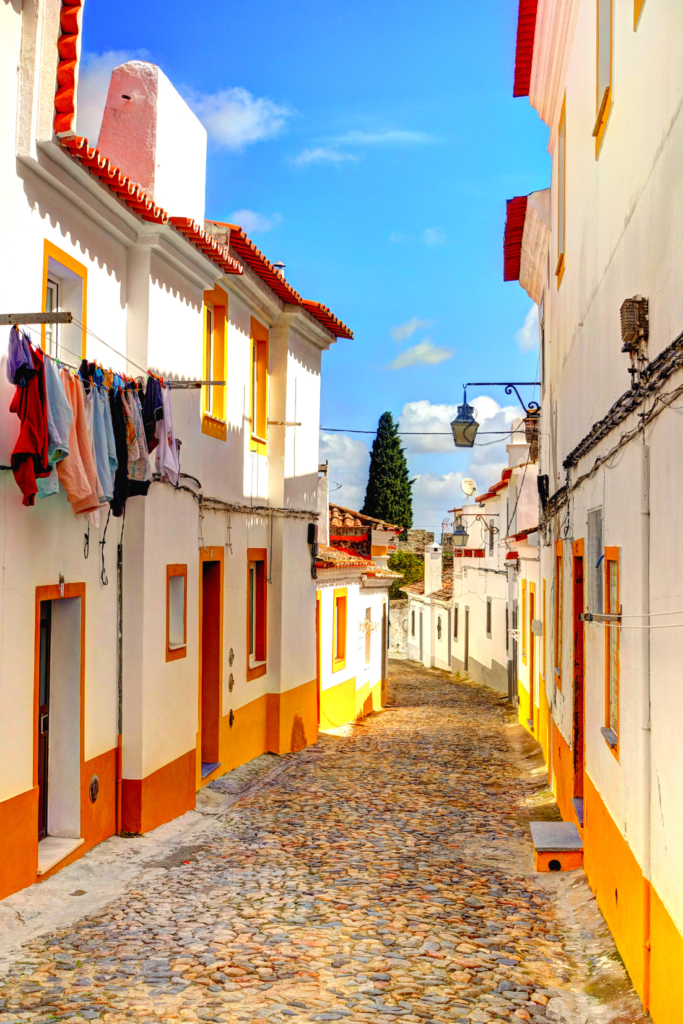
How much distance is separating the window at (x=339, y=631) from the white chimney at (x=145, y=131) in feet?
38.4

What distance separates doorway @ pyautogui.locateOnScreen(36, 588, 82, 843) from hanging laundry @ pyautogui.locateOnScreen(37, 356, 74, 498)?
174cm

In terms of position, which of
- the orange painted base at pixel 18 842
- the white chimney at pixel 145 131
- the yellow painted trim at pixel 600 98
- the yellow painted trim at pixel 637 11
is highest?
the white chimney at pixel 145 131

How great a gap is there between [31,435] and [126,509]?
2758mm

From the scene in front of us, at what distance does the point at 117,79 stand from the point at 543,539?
8869mm

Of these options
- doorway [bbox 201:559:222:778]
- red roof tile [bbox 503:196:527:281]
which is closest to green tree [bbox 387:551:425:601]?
red roof tile [bbox 503:196:527:281]

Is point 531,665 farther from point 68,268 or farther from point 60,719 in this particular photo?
point 68,268

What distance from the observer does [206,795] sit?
11.5 m

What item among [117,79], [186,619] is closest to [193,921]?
[186,619]

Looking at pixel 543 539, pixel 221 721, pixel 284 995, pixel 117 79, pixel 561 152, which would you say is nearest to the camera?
pixel 284 995

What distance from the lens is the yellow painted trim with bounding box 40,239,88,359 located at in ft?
24.8

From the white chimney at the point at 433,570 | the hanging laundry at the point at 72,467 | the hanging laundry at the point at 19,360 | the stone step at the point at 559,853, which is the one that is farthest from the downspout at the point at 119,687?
the white chimney at the point at 433,570

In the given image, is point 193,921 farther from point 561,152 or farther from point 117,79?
point 561,152

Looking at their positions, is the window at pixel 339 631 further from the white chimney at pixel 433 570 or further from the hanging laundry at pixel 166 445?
the white chimney at pixel 433 570

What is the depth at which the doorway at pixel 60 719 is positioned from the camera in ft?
26.9
